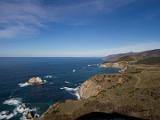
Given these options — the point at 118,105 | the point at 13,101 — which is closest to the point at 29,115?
the point at 13,101

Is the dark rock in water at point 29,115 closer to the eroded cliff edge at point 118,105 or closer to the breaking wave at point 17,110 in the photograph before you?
the breaking wave at point 17,110

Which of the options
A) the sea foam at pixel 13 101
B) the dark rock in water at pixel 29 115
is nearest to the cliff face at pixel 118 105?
the dark rock in water at pixel 29 115

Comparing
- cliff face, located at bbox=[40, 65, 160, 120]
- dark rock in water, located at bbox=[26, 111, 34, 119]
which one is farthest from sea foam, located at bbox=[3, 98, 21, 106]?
cliff face, located at bbox=[40, 65, 160, 120]

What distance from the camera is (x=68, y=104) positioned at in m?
56.4

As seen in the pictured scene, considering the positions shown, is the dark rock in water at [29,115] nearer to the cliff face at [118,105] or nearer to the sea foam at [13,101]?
the cliff face at [118,105]

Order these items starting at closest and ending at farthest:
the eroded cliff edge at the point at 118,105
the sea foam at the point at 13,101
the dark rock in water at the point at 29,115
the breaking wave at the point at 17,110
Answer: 1. the eroded cliff edge at the point at 118,105
2. the dark rock in water at the point at 29,115
3. the breaking wave at the point at 17,110
4. the sea foam at the point at 13,101

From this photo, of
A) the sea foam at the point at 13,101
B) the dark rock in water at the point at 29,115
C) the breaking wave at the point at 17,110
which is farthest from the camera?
the sea foam at the point at 13,101

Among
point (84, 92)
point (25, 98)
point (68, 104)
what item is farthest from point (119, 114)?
point (25, 98)

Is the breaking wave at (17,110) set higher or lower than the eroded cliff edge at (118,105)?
lower

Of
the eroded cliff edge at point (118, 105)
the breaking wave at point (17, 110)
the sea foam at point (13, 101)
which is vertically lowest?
the breaking wave at point (17, 110)

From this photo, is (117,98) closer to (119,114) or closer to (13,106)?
(119,114)

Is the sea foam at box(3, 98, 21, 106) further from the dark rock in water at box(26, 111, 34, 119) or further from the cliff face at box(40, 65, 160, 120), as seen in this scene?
the cliff face at box(40, 65, 160, 120)

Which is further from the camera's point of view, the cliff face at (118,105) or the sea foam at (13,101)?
the sea foam at (13,101)

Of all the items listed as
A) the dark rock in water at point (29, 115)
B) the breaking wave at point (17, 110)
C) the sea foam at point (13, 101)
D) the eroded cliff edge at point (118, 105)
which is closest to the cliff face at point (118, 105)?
the eroded cliff edge at point (118, 105)
